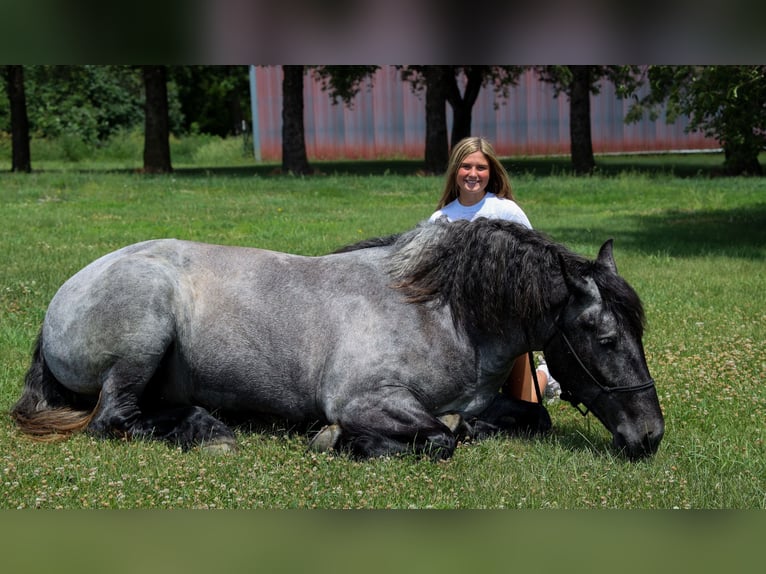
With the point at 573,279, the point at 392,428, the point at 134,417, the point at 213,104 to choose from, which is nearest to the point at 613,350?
the point at 573,279

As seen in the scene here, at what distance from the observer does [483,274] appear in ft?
17.8

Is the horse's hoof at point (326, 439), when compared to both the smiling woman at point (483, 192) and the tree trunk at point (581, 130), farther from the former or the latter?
the tree trunk at point (581, 130)

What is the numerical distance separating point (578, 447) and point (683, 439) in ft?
2.27

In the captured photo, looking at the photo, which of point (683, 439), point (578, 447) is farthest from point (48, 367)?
point (683, 439)

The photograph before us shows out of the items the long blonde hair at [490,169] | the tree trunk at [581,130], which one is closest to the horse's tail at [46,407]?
the long blonde hair at [490,169]

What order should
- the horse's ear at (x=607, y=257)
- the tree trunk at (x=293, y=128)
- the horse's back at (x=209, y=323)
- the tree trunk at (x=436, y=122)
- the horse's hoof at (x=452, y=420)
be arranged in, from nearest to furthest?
the horse's ear at (x=607, y=257) → the horse's hoof at (x=452, y=420) → the horse's back at (x=209, y=323) → the tree trunk at (x=293, y=128) → the tree trunk at (x=436, y=122)

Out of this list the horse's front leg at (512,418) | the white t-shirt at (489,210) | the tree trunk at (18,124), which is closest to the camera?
the horse's front leg at (512,418)

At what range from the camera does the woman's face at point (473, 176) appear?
250 inches

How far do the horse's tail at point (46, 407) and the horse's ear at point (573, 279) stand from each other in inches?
118

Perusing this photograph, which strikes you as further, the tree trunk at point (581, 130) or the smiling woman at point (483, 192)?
the tree trunk at point (581, 130)
